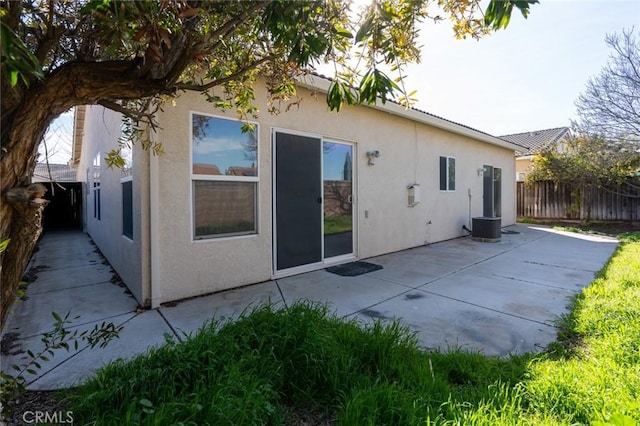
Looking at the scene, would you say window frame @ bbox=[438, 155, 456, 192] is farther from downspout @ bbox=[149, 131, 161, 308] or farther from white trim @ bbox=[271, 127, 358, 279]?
downspout @ bbox=[149, 131, 161, 308]

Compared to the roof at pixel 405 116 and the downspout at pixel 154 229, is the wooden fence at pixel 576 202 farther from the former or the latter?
the downspout at pixel 154 229

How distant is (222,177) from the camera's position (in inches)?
176

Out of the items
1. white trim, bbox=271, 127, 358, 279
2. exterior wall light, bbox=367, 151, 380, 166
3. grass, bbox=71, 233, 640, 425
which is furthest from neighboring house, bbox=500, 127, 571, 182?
grass, bbox=71, 233, 640, 425

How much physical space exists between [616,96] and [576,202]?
4.43 meters

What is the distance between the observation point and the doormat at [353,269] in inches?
214

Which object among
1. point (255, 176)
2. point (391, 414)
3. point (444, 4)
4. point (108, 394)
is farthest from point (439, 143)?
point (108, 394)

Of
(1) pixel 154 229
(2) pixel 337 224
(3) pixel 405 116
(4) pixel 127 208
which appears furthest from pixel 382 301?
(3) pixel 405 116

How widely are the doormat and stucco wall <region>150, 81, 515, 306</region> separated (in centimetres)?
50

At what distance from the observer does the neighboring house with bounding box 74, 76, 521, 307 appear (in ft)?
13.1

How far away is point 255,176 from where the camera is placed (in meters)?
4.79

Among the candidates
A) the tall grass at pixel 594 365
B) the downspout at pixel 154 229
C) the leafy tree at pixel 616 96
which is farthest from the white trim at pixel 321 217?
the leafy tree at pixel 616 96

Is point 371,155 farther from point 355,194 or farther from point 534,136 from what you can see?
point 534,136

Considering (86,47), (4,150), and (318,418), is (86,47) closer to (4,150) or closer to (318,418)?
(4,150)

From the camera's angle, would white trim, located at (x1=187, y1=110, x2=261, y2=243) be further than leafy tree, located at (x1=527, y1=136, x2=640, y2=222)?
No
